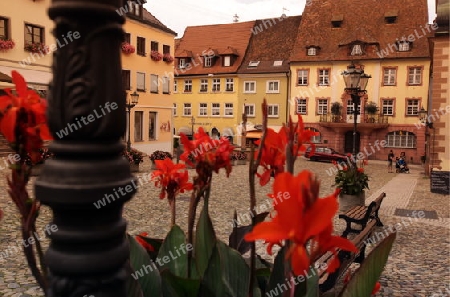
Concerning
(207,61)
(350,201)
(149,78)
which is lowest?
(350,201)

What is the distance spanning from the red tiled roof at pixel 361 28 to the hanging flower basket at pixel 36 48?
71.4 ft

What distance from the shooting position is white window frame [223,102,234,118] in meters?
39.6

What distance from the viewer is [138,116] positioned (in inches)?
1093

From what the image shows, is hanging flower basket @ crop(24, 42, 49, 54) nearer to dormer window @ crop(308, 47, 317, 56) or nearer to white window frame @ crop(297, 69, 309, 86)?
white window frame @ crop(297, 69, 309, 86)

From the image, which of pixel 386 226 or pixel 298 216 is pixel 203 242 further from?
pixel 386 226

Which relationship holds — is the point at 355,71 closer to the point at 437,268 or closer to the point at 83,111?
the point at 437,268

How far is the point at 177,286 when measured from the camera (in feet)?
5.09

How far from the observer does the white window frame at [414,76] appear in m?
32.9

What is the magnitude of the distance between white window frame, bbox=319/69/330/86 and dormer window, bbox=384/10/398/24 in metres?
6.53

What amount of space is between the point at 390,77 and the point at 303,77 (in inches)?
270

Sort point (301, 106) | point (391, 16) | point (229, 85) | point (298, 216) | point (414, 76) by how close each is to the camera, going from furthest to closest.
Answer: point (229, 85) < point (301, 106) < point (391, 16) < point (414, 76) < point (298, 216)

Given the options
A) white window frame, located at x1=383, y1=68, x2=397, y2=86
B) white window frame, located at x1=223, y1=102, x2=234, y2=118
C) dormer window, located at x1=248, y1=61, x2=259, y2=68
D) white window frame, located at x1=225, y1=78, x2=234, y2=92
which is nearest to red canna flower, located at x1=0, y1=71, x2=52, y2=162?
white window frame, located at x1=383, y1=68, x2=397, y2=86

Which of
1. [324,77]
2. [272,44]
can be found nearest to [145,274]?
[324,77]

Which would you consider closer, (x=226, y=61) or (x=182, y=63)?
(x=226, y=61)
